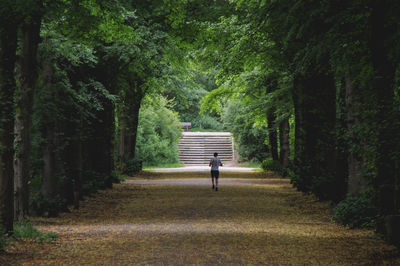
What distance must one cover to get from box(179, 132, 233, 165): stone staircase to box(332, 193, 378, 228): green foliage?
134ft

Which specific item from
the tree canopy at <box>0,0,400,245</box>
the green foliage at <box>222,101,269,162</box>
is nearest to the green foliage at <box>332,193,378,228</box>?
the tree canopy at <box>0,0,400,245</box>

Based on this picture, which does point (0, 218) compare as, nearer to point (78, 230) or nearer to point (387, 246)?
point (78, 230)

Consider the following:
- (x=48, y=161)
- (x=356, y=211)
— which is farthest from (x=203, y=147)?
(x=356, y=211)

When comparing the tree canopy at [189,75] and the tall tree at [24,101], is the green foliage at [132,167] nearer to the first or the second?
the tree canopy at [189,75]

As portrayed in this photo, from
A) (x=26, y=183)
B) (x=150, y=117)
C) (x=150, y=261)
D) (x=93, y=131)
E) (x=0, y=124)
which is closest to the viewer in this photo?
(x=150, y=261)

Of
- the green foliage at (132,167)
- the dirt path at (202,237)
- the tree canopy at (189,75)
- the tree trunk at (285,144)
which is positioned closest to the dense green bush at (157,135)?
the green foliage at (132,167)

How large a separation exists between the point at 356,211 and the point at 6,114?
692cm

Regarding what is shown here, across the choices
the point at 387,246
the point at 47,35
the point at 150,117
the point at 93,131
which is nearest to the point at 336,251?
the point at 387,246

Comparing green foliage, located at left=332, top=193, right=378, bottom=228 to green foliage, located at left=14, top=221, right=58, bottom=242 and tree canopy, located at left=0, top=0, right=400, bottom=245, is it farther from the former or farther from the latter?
green foliage, located at left=14, top=221, right=58, bottom=242

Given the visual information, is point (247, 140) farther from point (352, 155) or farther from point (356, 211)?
point (356, 211)

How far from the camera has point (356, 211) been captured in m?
10.9

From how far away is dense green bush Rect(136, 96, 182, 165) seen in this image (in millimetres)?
41875

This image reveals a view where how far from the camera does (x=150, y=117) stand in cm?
4256

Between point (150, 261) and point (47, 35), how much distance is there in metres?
7.39
